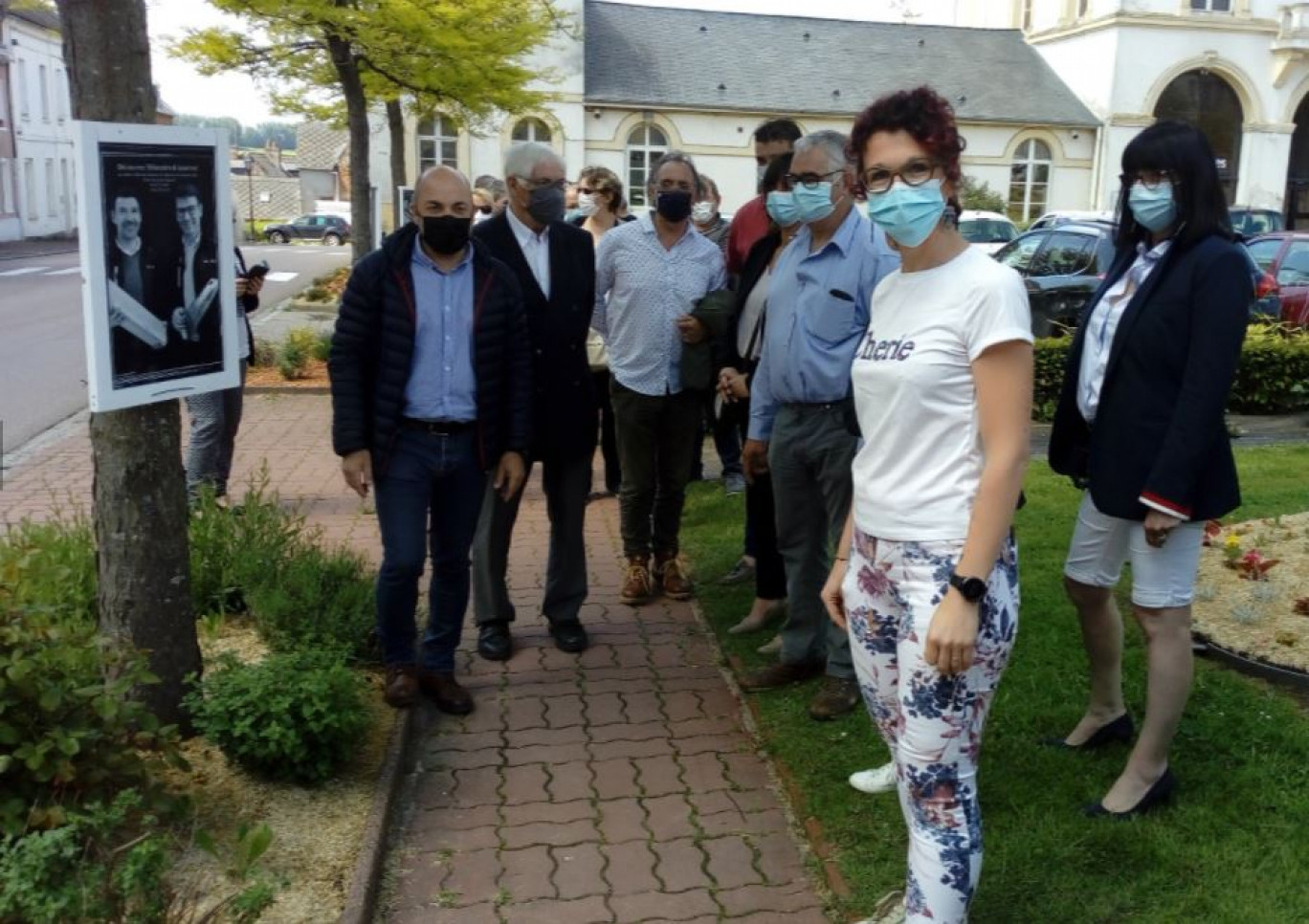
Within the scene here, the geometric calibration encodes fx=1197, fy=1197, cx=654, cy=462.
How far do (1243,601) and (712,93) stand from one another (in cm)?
3585

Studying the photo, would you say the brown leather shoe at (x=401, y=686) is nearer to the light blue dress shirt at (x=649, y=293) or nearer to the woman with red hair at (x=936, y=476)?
the light blue dress shirt at (x=649, y=293)

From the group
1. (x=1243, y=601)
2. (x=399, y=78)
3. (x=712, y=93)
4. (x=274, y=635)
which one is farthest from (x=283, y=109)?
(x=712, y=93)

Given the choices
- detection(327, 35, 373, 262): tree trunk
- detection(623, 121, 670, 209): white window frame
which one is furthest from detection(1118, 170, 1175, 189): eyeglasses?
detection(623, 121, 670, 209): white window frame

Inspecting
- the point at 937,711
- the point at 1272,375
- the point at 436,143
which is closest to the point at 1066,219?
the point at 1272,375

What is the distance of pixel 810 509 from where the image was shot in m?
4.58

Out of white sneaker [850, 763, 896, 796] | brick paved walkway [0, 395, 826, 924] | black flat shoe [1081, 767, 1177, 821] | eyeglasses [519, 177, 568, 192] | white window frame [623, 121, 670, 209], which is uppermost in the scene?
white window frame [623, 121, 670, 209]

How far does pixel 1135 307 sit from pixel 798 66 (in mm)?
39954

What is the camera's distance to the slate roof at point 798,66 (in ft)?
127

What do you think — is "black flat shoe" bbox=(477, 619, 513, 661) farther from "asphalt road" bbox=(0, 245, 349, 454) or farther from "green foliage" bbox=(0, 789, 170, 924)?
"asphalt road" bbox=(0, 245, 349, 454)

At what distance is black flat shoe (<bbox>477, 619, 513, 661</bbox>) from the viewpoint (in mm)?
5180

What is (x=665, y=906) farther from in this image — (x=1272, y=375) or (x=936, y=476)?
(x=1272, y=375)

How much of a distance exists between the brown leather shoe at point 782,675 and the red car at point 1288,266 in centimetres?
1044

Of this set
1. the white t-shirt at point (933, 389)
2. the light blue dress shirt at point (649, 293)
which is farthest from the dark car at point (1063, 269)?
the white t-shirt at point (933, 389)

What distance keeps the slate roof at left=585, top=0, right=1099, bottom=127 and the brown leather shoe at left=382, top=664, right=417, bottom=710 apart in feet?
115
